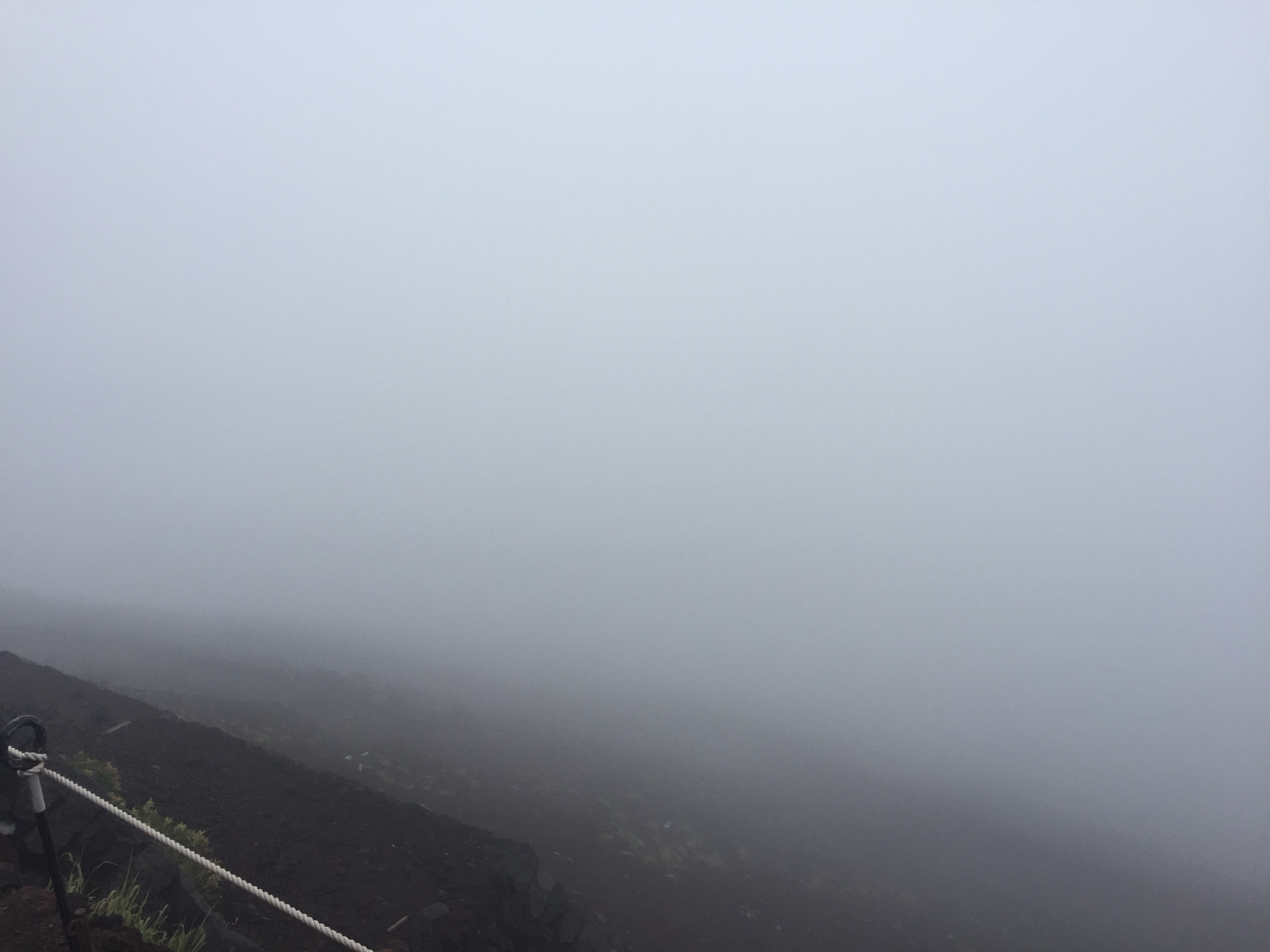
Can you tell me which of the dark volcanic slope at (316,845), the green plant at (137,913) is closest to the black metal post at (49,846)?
the green plant at (137,913)

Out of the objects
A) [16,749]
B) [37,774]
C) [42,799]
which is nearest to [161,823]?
[42,799]

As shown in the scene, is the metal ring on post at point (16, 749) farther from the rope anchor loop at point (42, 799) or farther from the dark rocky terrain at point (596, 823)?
the dark rocky terrain at point (596, 823)

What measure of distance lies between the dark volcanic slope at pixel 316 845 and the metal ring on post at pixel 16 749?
177 inches

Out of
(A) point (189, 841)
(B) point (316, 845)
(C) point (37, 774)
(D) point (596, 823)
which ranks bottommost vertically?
(D) point (596, 823)

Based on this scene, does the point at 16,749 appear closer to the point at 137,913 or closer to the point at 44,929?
the point at 44,929

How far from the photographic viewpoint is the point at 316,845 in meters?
9.83

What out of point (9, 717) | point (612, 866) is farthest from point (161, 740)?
point (612, 866)

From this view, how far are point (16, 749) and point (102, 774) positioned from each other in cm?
699

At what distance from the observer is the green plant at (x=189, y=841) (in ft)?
24.1

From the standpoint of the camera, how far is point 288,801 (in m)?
10.6

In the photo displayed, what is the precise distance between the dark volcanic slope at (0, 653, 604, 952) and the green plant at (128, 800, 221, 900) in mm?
235

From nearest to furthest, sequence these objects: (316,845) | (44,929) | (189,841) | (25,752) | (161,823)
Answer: (25,752) < (44,929) < (189,841) < (161,823) < (316,845)

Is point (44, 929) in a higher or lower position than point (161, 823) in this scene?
higher

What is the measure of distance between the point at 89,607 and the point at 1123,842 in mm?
53212
